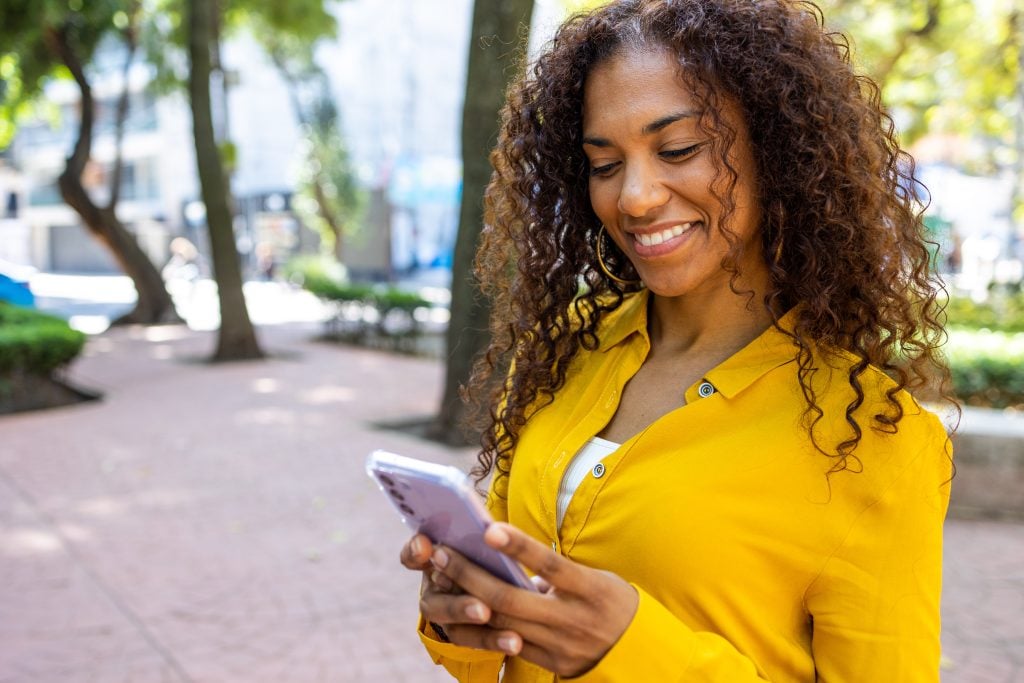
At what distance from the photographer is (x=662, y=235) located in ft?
5.43

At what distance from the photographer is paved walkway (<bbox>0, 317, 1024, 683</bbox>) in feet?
14.4

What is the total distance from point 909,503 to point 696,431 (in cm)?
33

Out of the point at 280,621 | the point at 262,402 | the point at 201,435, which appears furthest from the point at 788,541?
the point at 262,402

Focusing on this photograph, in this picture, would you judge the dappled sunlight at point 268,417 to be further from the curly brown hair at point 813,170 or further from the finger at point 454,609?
the finger at point 454,609

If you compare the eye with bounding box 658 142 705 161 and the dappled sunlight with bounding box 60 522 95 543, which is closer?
the eye with bounding box 658 142 705 161

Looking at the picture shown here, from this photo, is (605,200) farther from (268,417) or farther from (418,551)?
(268,417)

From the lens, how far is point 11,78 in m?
18.3

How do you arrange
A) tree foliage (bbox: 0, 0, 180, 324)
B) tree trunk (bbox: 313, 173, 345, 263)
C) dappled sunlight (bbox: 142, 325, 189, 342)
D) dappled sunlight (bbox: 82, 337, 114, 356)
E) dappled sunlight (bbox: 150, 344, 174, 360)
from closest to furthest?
dappled sunlight (bbox: 150, 344, 174, 360) < tree foliage (bbox: 0, 0, 180, 324) < dappled sunlight (bbox: 82, 337, 114, 356) < dappled sunlight (bbox: 142, 325, 189, 342) < tree trunk (bbox: 313, 173, 345, 263)

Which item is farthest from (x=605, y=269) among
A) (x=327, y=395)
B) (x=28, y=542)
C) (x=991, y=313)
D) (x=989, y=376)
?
(x=991, y=313)

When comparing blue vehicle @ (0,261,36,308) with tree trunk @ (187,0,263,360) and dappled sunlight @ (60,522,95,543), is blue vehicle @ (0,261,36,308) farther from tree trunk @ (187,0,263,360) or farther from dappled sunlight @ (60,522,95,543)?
dappled sunlight @ (60,522,95,543)

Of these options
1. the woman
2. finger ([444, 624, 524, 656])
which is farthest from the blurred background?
finger ([444, 624, 524, 656])

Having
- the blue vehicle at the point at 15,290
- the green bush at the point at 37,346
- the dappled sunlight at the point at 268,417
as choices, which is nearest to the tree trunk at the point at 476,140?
the dappled sunlight at the point at 268,417

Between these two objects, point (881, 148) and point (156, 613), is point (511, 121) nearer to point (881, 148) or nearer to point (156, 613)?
point (881, 148)

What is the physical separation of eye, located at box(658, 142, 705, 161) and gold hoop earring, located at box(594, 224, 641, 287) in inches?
17.0
